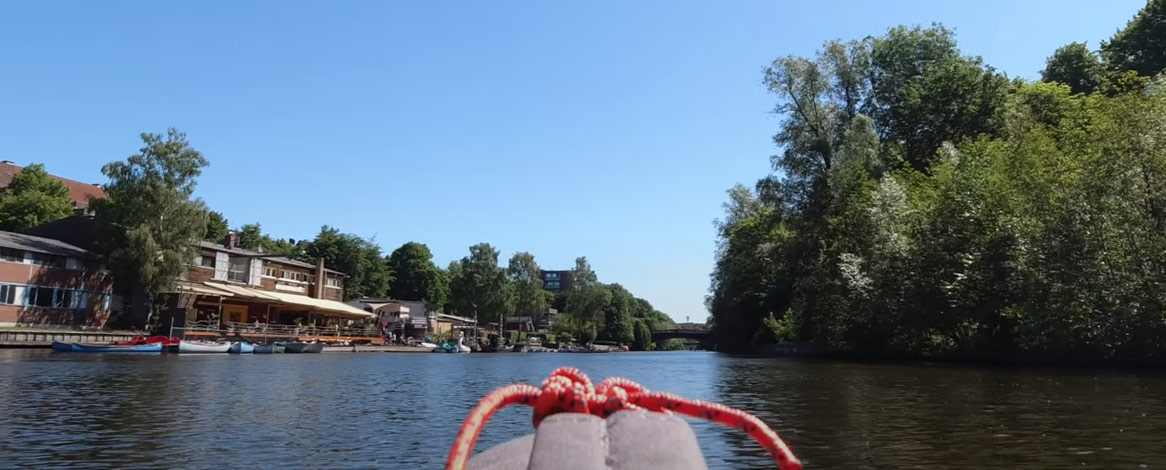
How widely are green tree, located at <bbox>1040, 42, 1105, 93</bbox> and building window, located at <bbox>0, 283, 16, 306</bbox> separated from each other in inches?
3070

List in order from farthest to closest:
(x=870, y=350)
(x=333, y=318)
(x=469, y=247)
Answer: (x=469, y=247), (x=333, y=318), (x=870, y=350)

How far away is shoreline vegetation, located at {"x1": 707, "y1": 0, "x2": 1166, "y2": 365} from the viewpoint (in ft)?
94.0

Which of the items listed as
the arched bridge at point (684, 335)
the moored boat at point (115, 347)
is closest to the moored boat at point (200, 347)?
the moored boat at point (115, 347)

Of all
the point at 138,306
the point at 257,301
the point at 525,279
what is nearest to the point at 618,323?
the point at 525,279

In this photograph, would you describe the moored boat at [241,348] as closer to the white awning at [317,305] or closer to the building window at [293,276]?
the white awning at [317,305]

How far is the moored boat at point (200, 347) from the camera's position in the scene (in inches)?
1882

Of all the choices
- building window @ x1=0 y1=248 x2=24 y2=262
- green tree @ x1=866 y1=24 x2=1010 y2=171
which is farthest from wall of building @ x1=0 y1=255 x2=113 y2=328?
green tree @ x1=866 y1=24 x2=1010 y2=171

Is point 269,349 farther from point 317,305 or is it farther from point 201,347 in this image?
point 317,305

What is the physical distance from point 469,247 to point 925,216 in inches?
3158

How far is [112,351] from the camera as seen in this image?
4450 centimetres

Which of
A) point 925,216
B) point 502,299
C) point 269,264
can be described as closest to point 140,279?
point 269,264

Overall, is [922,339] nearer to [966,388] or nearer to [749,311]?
[966,388]

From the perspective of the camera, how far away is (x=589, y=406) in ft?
5.41

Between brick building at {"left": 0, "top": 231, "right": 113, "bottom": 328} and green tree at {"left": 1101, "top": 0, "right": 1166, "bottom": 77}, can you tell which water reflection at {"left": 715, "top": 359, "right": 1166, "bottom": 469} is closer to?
brick building at {"left": 0, "top": 231, "right": 113, "bottom": 328}
